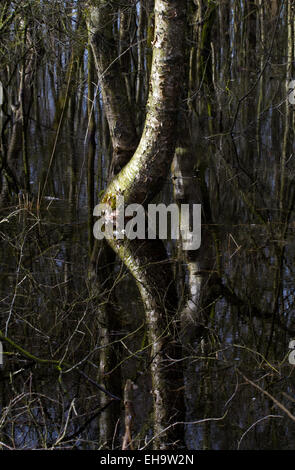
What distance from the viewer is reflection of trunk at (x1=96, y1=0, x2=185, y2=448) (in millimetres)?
4711

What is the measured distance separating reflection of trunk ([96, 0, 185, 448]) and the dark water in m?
0.13

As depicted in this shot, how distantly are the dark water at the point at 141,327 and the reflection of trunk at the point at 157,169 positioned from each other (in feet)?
0.44

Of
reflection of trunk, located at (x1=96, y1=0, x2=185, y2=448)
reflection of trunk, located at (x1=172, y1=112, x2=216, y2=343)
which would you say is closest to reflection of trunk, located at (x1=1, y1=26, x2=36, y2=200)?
reflection of trunk, located at (x1=172, y1=112, x2=216, y2=343)

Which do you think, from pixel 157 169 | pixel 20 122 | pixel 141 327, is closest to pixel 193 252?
pixel 157 169

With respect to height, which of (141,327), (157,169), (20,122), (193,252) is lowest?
(141,327)

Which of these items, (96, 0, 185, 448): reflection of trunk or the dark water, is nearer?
the dark water

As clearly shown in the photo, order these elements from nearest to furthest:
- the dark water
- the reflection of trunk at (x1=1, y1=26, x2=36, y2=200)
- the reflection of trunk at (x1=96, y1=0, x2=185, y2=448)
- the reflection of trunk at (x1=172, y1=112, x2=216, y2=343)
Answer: the dark water < the reflection of trunk at (x1=172, y1=112, x2=216, y2=343) < the reflection of trunk at (x1=96, y1=0, x2=185, y2=448) < the reflection of trunk at (x1=1, y1=26, x2=36, y2=200)

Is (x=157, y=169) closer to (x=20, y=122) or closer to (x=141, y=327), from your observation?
(x=141, y=327)

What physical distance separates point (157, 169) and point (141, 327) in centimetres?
223

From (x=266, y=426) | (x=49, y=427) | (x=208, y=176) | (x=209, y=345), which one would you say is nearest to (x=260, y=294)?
(x=209, y=345)

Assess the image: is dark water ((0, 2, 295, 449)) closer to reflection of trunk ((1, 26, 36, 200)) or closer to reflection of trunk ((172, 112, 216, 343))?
reflection of trunk ((172, 112, 216, 343))

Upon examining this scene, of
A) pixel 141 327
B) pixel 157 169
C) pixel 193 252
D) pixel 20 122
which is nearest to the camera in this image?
pixel 141 327

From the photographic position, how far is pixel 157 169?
6.22 metres

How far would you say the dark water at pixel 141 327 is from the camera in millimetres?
3268
